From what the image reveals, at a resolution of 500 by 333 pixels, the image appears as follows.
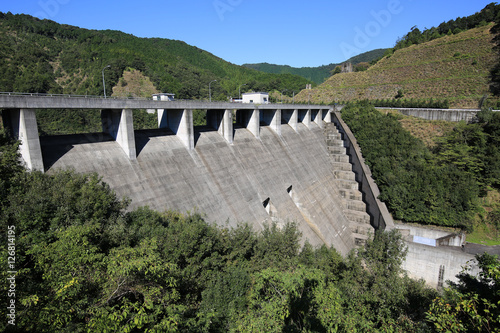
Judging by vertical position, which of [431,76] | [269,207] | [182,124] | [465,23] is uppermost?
[465,23]

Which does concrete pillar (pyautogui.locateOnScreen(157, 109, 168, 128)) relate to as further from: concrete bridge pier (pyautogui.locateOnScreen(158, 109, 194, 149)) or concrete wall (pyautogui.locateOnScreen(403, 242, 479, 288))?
concrete wall (pyautogui.locateOnScreen(403, 242, 479, 288))

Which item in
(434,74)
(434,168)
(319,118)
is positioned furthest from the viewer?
(434,74)

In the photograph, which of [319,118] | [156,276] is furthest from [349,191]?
[156,276]

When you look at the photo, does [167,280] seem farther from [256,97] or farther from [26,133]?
[256,97]

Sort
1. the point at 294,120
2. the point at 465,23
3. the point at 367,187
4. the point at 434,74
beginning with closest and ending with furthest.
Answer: the point at 367,187, the point at 294,120, the point at 434,74, the point at 465,23

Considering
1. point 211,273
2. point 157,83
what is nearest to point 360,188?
point 211,273

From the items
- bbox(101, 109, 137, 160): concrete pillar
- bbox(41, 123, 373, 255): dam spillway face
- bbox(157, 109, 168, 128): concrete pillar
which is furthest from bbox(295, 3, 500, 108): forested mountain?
bbox(101, 109, 137, 160): concrete pillar

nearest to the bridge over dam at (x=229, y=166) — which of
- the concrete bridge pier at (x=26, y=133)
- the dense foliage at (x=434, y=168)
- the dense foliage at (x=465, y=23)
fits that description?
the concrete bridge pier at (x=26, y=133)
